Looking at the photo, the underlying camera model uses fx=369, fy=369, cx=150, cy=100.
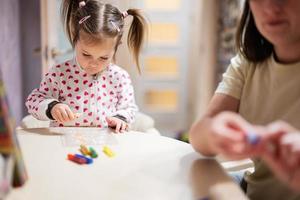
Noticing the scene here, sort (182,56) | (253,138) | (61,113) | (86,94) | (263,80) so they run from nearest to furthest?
(253,138)
(263,80)
(61,113)
(86,94)
(182,56)

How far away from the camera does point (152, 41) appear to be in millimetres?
3607

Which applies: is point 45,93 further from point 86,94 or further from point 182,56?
point 182,56

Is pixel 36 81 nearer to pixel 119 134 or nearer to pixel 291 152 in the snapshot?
pixel 119 134

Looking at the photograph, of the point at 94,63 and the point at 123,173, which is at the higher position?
the point at 94,63

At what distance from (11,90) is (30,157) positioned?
55cm

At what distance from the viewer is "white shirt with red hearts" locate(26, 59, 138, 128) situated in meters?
0.97

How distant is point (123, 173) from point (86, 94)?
1.24 feet

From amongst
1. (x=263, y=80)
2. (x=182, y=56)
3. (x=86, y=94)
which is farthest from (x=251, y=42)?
(x=182, y=56)

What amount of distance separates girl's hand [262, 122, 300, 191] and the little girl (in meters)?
0.53

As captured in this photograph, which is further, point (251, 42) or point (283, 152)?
point (251, 42)

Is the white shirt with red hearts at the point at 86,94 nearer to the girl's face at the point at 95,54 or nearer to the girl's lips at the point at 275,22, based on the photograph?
the girl's face at the point at 95,54

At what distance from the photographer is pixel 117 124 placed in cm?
95

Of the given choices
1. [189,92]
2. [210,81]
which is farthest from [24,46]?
[189,92]

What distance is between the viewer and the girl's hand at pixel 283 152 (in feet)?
1.49
